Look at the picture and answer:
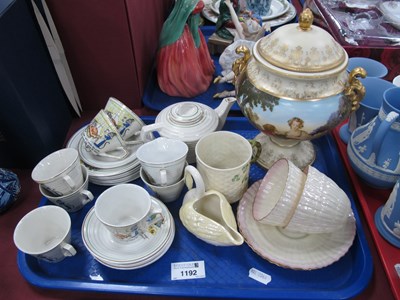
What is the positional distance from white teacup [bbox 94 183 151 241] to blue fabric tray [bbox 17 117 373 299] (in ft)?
0.24

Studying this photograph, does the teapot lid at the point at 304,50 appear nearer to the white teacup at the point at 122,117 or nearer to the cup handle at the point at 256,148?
the cup handle at the point at 256,148

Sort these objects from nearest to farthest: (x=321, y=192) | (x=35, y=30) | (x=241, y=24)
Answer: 1. (x=321, y=192)
2. (x=35, y=30)
3. (x=241, y=24)

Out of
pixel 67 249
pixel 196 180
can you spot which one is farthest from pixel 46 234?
pixel 196 180

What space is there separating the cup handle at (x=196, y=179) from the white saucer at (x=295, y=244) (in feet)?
0.31

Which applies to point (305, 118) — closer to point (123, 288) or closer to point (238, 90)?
point (238, 90)

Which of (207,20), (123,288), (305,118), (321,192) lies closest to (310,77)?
(305,118)

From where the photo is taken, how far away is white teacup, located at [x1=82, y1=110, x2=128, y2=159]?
710 mm

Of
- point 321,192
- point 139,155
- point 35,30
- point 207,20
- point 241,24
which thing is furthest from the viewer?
point 207,20

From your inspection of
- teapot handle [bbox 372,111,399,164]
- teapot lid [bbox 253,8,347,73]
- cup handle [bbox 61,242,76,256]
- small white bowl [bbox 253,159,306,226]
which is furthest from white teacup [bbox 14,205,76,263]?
teapot handle [bbox 372,111,399,164]

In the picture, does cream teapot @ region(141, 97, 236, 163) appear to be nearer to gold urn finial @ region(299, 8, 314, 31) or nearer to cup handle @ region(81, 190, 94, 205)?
cup handle @ region(81, 190, 94, 205)

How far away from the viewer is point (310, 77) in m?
0.56

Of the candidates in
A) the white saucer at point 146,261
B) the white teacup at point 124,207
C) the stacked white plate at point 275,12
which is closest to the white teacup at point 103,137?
the white teacup at point 124,207

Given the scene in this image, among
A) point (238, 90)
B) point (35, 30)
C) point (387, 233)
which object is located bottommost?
point (387, 233)

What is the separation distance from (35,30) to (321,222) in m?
0.73
